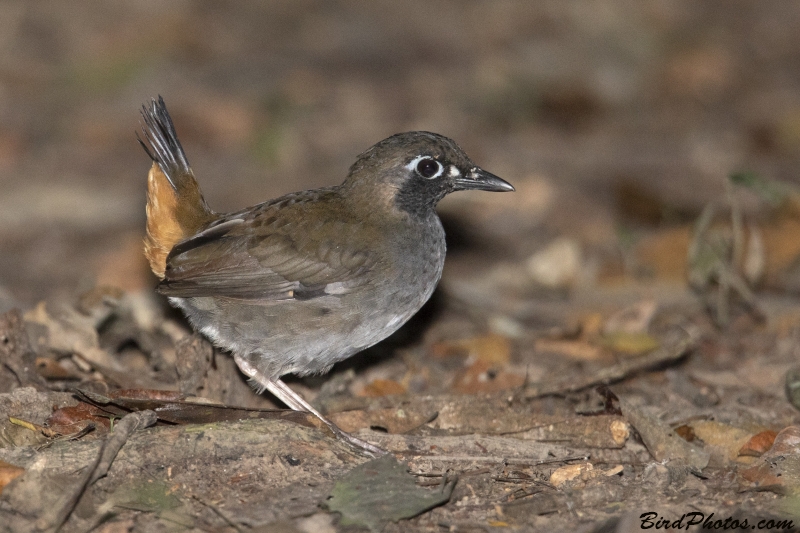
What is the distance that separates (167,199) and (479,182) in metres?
1.76

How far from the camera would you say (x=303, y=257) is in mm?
4820

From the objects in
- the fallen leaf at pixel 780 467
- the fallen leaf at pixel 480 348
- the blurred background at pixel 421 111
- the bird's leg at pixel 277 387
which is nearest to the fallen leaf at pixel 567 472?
the fallen leaf at pixel 780 467

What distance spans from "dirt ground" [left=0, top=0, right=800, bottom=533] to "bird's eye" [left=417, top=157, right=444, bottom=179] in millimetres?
1217

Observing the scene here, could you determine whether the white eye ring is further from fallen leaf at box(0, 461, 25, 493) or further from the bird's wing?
fallen leaf at box(0, 461, 25, 493)

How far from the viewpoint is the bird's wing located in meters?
4.77

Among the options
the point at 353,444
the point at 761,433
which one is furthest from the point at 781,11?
the point at 353,444

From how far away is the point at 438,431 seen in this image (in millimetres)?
4457

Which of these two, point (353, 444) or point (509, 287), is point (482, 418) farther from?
point (509, 287)

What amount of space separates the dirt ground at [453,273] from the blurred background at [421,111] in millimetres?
38

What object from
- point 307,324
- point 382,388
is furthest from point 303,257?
point 382,388

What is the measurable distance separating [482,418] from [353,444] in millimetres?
702

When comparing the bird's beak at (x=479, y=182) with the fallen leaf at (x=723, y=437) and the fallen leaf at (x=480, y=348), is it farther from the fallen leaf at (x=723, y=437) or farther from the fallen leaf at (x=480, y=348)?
the fallen leaf at (x=723, y=437)

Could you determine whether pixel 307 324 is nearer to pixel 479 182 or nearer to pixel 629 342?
pixel 479 182

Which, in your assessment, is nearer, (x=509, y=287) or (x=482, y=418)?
(x=482, y=418)
